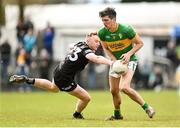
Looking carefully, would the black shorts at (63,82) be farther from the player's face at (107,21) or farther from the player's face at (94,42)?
the player's face at (107,21)

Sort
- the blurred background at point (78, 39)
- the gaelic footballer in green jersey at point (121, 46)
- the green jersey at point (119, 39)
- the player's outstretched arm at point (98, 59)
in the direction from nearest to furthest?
the player's outstretched arm at point (98, 59)
the gaelic footballer in green jersey at point (121, 46)
the green jersey at point (119, 39)
the blurred background at point (78, 39)

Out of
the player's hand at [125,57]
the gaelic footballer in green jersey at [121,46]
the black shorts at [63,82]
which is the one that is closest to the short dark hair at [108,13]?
the gaelic footballer in green jersey at [121,46]

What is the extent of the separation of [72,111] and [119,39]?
5.48 meters

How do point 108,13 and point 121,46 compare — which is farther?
point 121,46

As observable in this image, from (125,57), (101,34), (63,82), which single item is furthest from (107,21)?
(63,82)

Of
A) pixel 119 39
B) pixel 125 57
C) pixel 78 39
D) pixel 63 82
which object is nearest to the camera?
pixel 125 57

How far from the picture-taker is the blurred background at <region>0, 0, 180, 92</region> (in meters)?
37.7

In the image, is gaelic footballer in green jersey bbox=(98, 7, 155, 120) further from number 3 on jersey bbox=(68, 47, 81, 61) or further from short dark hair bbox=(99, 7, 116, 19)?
number 3 on jersey bbox=(68, 47, 81, 61)

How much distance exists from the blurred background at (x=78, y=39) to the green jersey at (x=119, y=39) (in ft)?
60.4

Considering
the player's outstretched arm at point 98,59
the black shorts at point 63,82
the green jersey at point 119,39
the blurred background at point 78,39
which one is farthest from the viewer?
the blurred background at point 78,39

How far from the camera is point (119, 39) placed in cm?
1758

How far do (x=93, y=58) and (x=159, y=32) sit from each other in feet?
91.5

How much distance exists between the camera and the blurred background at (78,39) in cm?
3766

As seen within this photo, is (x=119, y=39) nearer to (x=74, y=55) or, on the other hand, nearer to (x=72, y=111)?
(x=74, y=55)
